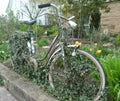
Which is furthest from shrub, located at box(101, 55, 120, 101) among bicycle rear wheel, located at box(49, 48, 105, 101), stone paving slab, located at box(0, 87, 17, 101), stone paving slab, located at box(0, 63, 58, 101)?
stone paving slab, located at box(0, 87, 17, 101)

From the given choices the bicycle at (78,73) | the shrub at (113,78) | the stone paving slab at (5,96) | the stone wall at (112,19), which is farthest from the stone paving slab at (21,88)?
the stone wall at (112,19)

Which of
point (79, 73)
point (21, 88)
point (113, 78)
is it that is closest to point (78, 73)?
point (79, 73)

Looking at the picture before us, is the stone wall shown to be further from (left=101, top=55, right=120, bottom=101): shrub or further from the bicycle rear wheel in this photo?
the bicycle rear wheel

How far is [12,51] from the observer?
5.49m

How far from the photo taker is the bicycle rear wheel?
3.26 metres

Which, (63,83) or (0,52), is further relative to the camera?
(0,52)

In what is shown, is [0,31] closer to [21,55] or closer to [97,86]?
[21,55]

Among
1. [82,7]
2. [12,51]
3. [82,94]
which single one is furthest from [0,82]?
[82,7]

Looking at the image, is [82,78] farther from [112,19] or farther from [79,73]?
[112,19]

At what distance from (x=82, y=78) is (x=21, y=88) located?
4.03 feet

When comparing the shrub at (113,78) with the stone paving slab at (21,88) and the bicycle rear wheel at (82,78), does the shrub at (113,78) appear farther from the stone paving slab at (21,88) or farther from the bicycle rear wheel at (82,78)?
the stone paving slab at (21,88)

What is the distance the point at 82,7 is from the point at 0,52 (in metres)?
6.37

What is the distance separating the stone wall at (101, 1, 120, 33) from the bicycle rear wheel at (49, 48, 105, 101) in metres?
11.0

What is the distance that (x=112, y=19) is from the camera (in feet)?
47.3
